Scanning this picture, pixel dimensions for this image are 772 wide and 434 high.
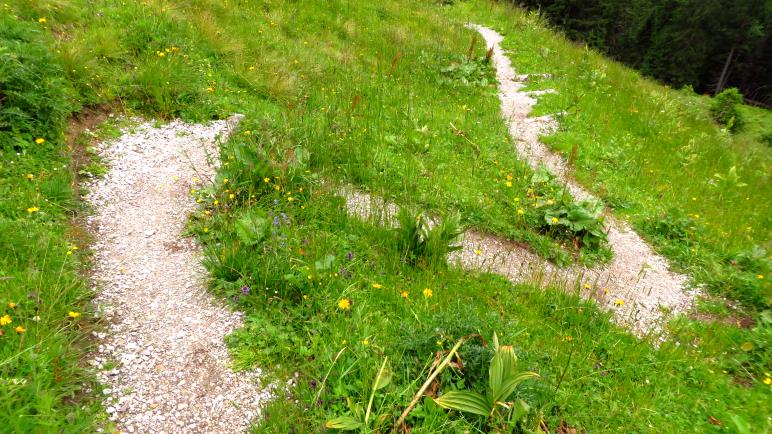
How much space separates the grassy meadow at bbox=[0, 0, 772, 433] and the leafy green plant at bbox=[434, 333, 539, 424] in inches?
2.7

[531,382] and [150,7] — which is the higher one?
[150,7]

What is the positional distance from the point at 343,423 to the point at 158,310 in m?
2.14

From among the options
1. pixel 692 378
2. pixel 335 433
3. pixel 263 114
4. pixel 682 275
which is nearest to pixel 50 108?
pixel 263 114

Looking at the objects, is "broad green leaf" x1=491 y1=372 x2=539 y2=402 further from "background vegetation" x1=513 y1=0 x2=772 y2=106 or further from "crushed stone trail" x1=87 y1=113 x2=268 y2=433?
"background vegetation" x1=513 y1=0 x2=772 y2=106

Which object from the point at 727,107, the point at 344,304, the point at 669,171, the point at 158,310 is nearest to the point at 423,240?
the point at 344,304

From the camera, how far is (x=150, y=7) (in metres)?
8.24

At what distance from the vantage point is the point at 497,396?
3.17 metres

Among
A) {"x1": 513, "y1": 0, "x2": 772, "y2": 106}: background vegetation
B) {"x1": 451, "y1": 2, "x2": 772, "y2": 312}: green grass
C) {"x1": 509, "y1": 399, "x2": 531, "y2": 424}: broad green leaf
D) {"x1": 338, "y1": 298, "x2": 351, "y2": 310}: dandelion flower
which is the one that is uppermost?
{"x1": 513, "y1": 0, "x2": 772, "y2": 106}: background vegetation

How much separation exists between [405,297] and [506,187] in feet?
13.0

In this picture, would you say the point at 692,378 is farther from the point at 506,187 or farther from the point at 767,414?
the point at 506,187

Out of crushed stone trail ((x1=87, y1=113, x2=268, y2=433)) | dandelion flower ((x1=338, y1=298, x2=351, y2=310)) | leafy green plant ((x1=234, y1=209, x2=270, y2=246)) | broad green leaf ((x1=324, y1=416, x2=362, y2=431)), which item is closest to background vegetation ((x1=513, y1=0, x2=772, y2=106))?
crushed stone trail ((x1=87, y1=113, x2=268, y2=433))

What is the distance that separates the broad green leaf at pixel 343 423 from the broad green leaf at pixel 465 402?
0.61 m

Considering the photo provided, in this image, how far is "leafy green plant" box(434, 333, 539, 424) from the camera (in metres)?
3.15

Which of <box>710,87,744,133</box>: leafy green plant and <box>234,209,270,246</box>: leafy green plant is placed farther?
<box>710,87,744,133</box>: leafy green plant
